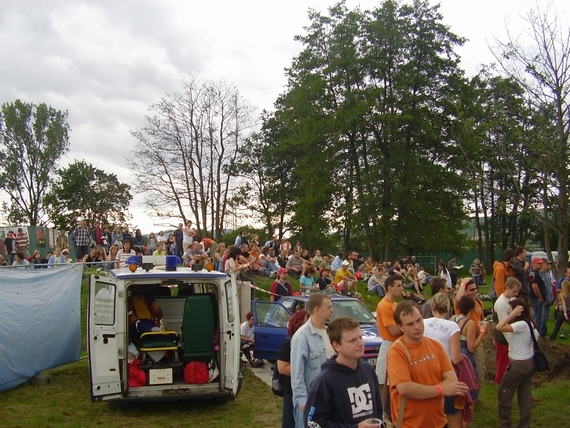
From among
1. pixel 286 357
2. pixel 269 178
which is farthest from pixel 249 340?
pixel 269 178

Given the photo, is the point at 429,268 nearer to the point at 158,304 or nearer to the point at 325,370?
the point at 158,304

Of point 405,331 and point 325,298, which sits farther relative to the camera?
point 325,298

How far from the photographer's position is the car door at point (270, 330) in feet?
40.1

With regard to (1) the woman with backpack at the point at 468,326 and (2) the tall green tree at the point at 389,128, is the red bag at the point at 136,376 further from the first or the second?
(2) the tall green tree at the point at 389,128

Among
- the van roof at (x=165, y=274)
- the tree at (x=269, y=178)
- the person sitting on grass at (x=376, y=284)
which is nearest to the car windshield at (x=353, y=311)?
the van roof at (x=165, y=274)

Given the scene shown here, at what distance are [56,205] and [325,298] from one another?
5362 centimetres

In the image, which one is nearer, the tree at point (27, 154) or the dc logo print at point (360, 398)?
the dc logo print at point (360, 398)

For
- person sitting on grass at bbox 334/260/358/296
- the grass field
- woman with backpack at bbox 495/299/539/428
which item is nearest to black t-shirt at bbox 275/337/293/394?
woman with backpack at bbox 495/299/539/428

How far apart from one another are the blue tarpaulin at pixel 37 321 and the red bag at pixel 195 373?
311 cm

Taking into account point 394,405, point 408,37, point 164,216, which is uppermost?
point 408,37

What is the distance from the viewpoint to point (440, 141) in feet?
120

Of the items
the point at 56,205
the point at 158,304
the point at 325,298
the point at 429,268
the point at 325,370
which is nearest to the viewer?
the point at 325,370

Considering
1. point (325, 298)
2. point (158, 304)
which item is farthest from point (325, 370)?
point (158, 304)

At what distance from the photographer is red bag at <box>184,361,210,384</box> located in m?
9.01
